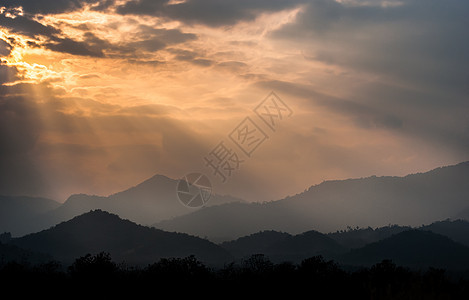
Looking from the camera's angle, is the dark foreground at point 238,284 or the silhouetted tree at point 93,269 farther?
the silhouetted tree at point 93,269

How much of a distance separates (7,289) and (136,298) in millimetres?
21475

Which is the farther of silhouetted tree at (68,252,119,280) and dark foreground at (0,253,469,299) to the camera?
silhouetted tree at (68,252,119,280)

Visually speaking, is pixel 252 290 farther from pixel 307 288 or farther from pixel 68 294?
pixel 68 294

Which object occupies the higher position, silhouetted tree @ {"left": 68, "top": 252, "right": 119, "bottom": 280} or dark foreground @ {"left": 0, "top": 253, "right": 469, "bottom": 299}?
silhouetted tree @ {"left": 68, "top": 252, "right": 119, "bottom": 280}

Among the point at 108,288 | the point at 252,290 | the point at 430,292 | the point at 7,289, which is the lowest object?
the point at 430,292

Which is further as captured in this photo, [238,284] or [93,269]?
[93,269]

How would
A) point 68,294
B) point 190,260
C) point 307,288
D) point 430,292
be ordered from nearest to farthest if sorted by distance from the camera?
point 430,292, point 307,288, point 68,294, point 190,260

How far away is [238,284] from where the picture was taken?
49406mm

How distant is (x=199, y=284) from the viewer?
169ft

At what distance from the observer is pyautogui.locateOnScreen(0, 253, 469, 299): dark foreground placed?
23281 mm

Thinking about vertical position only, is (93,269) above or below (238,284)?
above

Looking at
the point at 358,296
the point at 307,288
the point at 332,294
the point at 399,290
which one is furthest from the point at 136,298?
the point at 399,290

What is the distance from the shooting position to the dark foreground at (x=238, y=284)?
76.4 ft

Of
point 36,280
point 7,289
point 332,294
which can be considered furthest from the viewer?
point 36,280
